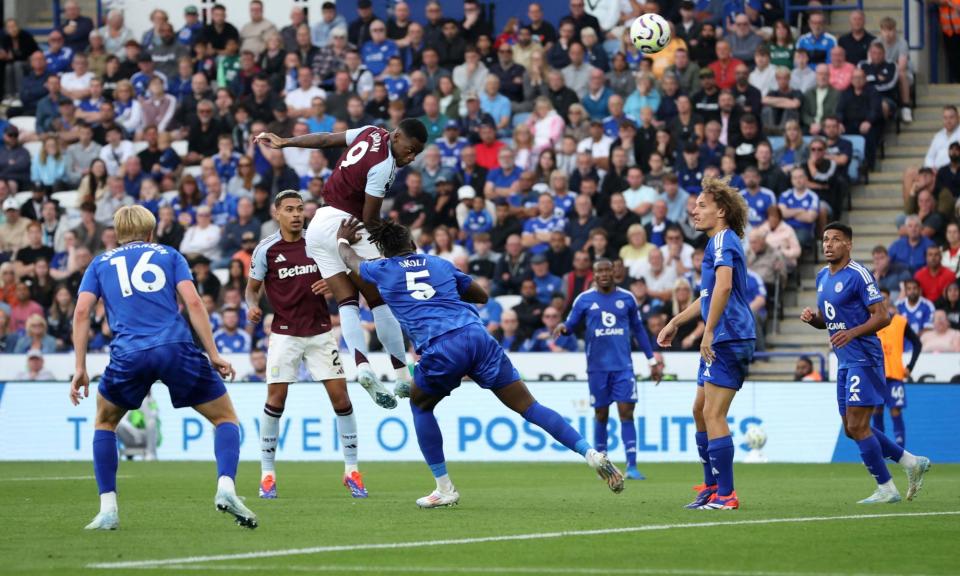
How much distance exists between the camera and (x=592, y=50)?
1085 inches

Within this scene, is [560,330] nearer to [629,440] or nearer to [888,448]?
[629,440]

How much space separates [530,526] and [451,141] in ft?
56.1

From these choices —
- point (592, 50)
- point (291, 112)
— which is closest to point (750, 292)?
point (592, 50)

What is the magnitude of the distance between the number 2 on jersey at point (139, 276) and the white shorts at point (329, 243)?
300cm

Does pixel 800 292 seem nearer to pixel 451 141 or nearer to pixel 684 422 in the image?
pixel 684 422

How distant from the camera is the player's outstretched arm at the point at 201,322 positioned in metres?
10.1

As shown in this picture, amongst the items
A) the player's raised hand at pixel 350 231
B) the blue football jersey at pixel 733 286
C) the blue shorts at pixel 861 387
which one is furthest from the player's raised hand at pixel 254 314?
the blue shorts at pixel 861 387

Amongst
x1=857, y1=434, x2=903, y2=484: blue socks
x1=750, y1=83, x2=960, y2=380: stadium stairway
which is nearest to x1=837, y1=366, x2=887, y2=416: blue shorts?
x1=857, y1=434, x2=903, y2=484: blue socks

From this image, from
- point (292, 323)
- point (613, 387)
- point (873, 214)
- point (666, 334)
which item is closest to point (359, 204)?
point (292, 323)

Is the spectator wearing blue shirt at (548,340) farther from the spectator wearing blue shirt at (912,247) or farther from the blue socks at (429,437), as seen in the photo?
the blue socks at (429,437)

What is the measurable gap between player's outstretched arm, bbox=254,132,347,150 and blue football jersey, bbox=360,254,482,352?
5.19 ft

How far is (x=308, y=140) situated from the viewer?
43.3 ft

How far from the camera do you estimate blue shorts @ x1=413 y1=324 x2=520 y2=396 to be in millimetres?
11766

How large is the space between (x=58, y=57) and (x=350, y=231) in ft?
68.0
